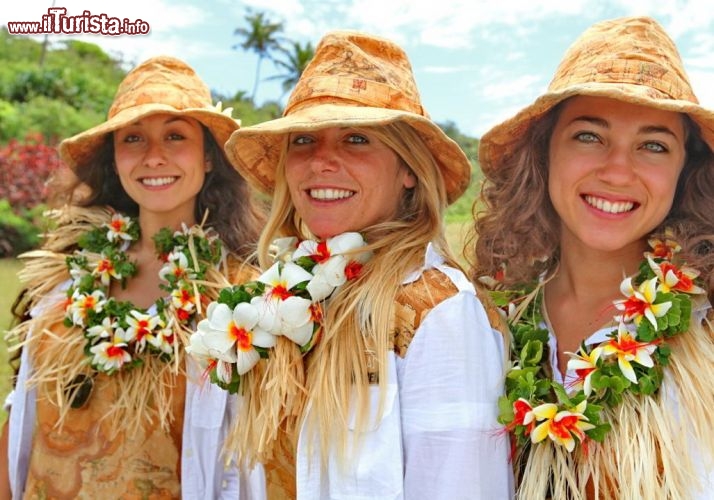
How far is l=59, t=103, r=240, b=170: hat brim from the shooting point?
2885mm

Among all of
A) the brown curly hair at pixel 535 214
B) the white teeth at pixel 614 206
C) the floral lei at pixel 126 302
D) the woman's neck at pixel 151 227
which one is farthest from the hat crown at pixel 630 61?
the woman's neck at pixel 151 227

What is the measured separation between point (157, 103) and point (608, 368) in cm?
208

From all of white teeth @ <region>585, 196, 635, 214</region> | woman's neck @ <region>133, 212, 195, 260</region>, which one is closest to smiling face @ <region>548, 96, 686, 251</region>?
white teeth @ <region>585, 196, 635, 214</region>

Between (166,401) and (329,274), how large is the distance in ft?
3.61

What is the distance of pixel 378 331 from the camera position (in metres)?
1.83

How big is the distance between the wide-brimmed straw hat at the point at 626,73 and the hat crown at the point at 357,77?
377mm

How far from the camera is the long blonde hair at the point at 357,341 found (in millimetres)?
1811

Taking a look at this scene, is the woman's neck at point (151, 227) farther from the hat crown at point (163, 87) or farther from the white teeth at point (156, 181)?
the hat crown at point (163, 87)

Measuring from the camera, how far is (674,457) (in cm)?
177

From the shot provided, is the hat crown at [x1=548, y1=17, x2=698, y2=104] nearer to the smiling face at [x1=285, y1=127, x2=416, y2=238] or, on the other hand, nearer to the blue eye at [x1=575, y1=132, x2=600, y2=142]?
the blue eye at [x1=575, y1=132, x2=600, y2=142]

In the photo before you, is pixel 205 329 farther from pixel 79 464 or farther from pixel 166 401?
pixel 79 464

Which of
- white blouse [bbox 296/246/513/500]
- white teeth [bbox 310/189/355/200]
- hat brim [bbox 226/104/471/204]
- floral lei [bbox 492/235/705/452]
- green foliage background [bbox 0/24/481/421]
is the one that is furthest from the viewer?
green foliage background [bbox 0/24/481/421]

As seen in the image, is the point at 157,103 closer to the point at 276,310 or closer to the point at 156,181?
the point at 156,181

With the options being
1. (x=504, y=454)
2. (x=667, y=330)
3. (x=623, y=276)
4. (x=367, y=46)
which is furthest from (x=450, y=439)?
(x=367, y=46)
